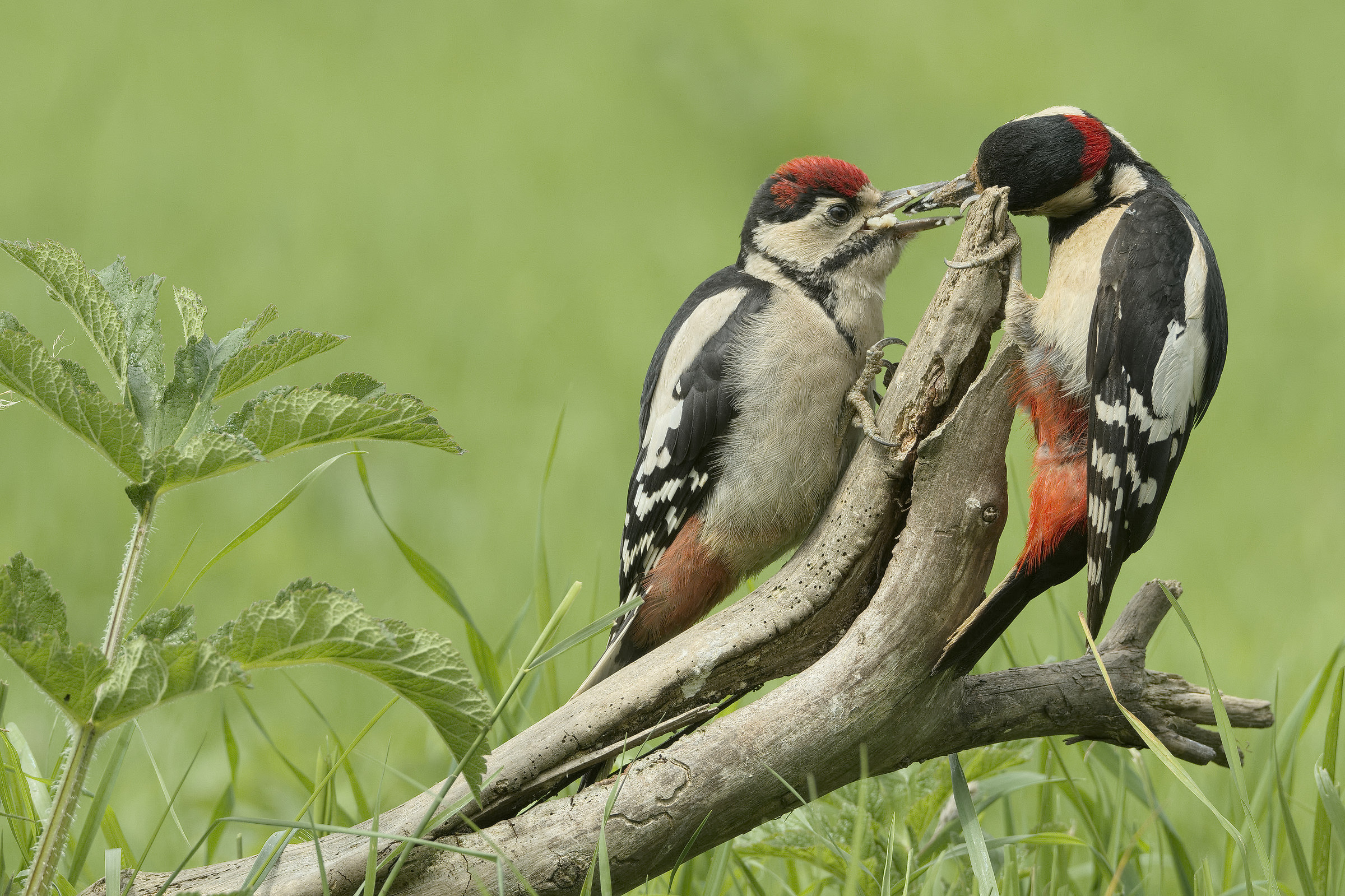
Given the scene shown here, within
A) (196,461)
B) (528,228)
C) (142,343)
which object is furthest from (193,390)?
(528,228)

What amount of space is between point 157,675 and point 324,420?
0.50 m

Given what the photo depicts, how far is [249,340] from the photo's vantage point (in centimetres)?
228

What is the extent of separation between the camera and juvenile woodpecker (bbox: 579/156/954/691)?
3.33 m

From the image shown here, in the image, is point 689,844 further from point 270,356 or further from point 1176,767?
point 270,356

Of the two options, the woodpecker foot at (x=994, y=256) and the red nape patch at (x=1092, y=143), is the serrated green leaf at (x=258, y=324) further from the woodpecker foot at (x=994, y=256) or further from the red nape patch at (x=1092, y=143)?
the red nape patch at (x=1092, y=143)

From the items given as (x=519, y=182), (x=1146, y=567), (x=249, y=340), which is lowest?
(x=1146, y=567)

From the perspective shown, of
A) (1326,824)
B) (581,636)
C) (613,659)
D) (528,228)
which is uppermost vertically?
(528,228)

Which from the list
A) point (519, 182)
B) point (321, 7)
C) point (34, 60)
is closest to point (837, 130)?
point (519, 182)

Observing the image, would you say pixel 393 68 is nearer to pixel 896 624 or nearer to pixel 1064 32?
pixel 1064 32

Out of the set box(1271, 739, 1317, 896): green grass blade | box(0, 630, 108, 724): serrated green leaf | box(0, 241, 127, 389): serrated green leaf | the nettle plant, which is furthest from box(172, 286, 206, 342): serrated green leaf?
box(1271, 739, 1317, 896): green grass blade

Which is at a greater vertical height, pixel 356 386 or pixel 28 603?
pixel 356 386

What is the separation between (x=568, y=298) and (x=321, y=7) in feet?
17.1

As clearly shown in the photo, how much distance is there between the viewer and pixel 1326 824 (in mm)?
2631

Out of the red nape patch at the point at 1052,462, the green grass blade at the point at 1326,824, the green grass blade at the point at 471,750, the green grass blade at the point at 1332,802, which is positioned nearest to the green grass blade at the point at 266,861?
the green grass blade at the point at 471,750
